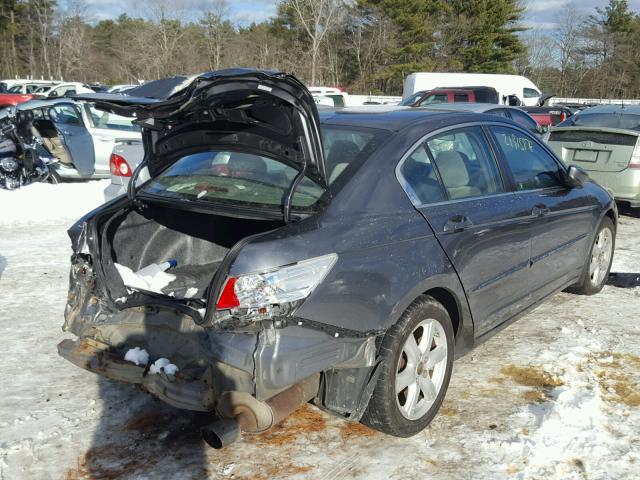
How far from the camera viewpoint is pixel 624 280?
6102 millimetres

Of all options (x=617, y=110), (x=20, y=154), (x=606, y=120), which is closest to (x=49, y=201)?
(x=20, y=154)

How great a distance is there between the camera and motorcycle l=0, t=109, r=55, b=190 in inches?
429

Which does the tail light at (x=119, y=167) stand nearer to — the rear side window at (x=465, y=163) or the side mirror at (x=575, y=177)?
the rear side window at (x=465, y=163)

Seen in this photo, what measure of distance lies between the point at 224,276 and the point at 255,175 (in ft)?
3.14

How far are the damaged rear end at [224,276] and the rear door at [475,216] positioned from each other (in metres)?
0.71

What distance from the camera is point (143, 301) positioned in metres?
3.17

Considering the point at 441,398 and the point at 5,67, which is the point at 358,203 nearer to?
the point at 441,398

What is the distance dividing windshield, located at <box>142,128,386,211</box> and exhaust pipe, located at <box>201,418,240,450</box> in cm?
108

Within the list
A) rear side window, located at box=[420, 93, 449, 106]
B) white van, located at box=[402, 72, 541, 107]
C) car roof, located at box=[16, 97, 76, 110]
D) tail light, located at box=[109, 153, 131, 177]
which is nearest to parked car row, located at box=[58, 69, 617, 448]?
tail light, located at box=[109, 153, 131, 177]

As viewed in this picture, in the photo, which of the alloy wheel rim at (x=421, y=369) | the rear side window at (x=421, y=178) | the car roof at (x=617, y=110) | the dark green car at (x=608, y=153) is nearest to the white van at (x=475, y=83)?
the car roof at (x=617, y=110)

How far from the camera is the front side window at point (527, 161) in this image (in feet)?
14.1

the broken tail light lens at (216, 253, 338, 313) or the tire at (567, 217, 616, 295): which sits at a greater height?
the broken tail light lens at (216, 253, 338, 313)

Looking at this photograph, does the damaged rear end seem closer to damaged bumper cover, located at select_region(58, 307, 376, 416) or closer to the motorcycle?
damaged bumper cover, located at select_region(58, 307, 376, 416)

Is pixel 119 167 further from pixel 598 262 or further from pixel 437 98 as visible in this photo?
pixel 437 98
